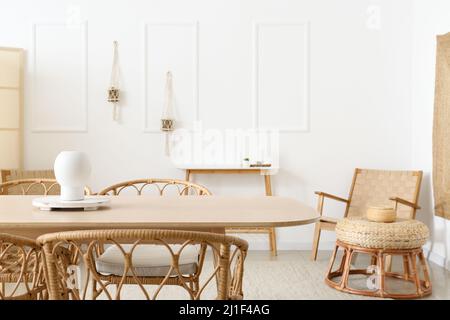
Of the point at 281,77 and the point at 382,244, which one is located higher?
the point at 281,77

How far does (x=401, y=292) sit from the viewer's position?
3.65m

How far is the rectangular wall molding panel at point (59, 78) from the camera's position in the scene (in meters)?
5.14

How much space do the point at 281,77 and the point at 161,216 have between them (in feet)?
11.0

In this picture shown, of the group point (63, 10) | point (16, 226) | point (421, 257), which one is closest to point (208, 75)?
point (63, 10)

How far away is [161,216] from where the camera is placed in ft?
6.76

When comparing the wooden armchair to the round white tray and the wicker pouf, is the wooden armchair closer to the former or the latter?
the wicker pouf

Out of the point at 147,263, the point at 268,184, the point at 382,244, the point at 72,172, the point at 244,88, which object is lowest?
the point at 382,244

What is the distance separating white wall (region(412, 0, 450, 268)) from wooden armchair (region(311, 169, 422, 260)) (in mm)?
270

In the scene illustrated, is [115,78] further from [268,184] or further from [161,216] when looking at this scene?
[161,216]

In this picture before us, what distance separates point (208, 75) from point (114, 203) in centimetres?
289

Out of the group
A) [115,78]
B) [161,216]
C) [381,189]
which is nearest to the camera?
[161,216]

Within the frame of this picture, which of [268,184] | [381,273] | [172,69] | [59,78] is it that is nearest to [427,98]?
[268,184]

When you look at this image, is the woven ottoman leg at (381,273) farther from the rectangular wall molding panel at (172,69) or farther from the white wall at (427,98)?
the rectangular wall molding panel at (172,69)
